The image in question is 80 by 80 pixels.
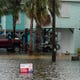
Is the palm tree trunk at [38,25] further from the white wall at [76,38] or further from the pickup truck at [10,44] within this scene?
the white wall at [76,38]

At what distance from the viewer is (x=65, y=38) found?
49.5 meters

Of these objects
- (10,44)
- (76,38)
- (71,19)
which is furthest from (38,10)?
(76,38)

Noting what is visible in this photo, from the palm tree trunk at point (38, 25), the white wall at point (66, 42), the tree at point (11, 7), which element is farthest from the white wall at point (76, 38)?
the tree at point (11, 7)

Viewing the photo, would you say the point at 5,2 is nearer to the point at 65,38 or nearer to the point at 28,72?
the point at 65,38

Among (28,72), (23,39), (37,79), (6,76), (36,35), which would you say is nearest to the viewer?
(37,79)

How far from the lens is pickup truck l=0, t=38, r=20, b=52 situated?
159 feet

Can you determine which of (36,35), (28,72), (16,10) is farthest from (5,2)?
(28,72)

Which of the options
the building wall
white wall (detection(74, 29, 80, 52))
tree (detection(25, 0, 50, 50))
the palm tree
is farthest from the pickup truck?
white wall (detection(74, 29, 80, 52))

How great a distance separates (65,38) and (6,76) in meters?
27.4

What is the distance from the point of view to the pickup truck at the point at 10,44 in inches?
1910

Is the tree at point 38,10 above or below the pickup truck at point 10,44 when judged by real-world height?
above

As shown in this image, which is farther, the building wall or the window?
the window

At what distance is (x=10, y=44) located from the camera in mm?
48750

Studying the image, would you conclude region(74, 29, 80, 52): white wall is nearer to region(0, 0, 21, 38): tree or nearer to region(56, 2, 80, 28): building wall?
region(56, 2, 80, 28): building wall
